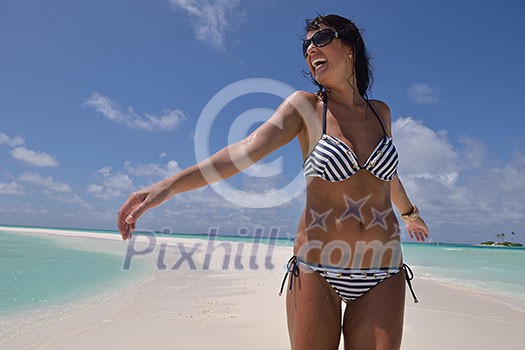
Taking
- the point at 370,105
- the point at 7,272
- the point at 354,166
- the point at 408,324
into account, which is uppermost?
the point at 370,105

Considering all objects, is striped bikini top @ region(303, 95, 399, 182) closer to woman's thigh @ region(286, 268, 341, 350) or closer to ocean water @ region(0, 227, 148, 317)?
woman's thigh @ region(286, 268, 341, 350)

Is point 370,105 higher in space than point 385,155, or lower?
higher

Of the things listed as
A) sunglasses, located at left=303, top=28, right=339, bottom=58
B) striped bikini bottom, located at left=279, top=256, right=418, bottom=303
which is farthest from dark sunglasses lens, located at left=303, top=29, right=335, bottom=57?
striped bikini bottom, located at left=279, top=256, right=418, bottom=303

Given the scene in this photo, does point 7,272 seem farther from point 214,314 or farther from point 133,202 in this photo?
point 133,202

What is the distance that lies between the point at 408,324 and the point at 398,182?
13.5 feet

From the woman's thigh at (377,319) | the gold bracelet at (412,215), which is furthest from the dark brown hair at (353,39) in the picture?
the woman's thigh at (377,319)

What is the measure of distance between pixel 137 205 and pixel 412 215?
7.93 ft

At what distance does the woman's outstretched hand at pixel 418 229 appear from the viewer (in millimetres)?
3410

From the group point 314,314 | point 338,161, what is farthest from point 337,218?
point 314,314

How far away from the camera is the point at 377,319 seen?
2.25 metres

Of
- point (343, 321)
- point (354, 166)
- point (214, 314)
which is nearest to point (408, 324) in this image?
point (214, 314)

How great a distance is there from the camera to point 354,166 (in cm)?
236

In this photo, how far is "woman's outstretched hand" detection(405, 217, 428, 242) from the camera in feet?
11.2

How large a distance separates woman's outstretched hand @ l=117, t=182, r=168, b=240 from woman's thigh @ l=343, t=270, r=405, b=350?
4.29 feet
